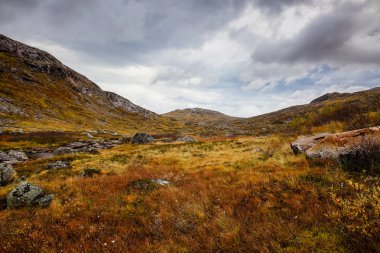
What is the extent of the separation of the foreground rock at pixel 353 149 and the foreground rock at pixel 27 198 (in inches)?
556

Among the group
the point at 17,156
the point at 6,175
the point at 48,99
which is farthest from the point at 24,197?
the point at 48,99

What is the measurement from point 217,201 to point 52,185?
36.0 feet

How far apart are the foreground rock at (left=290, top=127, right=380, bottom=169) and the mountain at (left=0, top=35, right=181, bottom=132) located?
79.8 m

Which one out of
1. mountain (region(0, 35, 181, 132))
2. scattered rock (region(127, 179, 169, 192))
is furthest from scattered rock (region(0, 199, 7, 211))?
mountain (region(0, 35, 181, 132))

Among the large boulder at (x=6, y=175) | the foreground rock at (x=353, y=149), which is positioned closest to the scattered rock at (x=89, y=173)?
the large boulder at (x=6, y=175)

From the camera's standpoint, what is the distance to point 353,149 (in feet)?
37.7

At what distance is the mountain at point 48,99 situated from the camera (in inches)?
3575

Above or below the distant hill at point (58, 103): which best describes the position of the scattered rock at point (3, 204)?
below

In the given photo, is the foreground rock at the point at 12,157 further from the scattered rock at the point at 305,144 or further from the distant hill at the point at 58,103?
the distant hill at the point at 58,103

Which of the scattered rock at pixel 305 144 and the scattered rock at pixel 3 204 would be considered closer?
the scattered rock at pixel 3 204

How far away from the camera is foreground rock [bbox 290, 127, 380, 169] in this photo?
10.8 m

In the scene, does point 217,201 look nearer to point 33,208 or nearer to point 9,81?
point 33,208

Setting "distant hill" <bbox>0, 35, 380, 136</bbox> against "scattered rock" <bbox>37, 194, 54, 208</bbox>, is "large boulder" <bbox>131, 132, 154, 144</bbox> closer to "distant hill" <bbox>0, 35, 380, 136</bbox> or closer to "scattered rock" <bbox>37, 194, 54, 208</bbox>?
"distant hill" <bbox>0, 35, 380, 136</bbox>

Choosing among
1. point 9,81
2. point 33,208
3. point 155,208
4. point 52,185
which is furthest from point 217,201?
point 9,81
